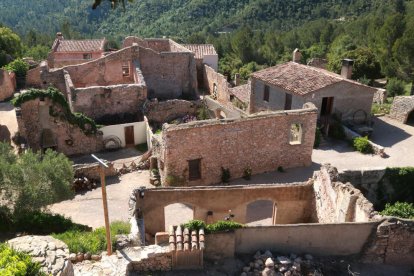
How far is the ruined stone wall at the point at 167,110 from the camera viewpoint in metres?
28.6

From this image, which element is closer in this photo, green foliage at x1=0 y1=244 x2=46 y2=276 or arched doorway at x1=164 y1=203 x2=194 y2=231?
green foliage at x1=0 y1=244 x2=46 y2=276

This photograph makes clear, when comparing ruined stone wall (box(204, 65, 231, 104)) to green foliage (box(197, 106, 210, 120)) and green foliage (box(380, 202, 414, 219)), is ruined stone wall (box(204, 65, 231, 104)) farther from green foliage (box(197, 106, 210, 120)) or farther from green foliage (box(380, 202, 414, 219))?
green foliage (box(380, 202, 414, 219))

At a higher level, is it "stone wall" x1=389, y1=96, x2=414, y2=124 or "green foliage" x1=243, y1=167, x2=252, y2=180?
"stone wall" x1=389, y1=96, x2=414, y2=124

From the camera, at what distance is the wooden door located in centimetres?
2720

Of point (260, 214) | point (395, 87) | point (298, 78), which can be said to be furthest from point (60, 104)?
point (395, 87)

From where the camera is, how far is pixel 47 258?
421 inches

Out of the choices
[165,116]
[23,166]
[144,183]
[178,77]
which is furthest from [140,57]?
[23,166]

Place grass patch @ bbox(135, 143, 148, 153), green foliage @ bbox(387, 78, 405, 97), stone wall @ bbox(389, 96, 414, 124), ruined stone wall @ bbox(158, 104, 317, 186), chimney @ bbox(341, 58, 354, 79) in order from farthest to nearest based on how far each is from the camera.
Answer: green foliage @ bbox(387, 78, 405, 97) < chimney @ bbox(341, 58, 354, 79) < stone wall @ bbox(389, 96, 414, 124) < grass patch @ bbox(135, 143, 148, 153) < ruined stone wall @ bbox(158, 104, 317, 186)

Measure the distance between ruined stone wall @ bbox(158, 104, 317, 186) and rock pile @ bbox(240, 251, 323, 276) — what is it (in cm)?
794

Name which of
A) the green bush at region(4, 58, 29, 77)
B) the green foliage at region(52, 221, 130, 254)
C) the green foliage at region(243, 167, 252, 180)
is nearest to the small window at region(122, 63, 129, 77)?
the green bush at region(4, 58, 29, 77)

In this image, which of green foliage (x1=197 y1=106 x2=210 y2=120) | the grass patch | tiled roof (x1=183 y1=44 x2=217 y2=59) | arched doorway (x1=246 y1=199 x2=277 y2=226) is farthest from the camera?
tiled roof (x1=183 y1=44 x2=217 y2=59)

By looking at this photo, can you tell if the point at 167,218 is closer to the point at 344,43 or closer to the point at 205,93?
the point at 205,93

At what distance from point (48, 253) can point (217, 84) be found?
1033 inches

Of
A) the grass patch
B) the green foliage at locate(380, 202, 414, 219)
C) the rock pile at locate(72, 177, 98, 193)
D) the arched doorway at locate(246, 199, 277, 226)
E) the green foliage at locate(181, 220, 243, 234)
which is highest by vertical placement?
the green foliage at locate(181, 220, 243, 234)
